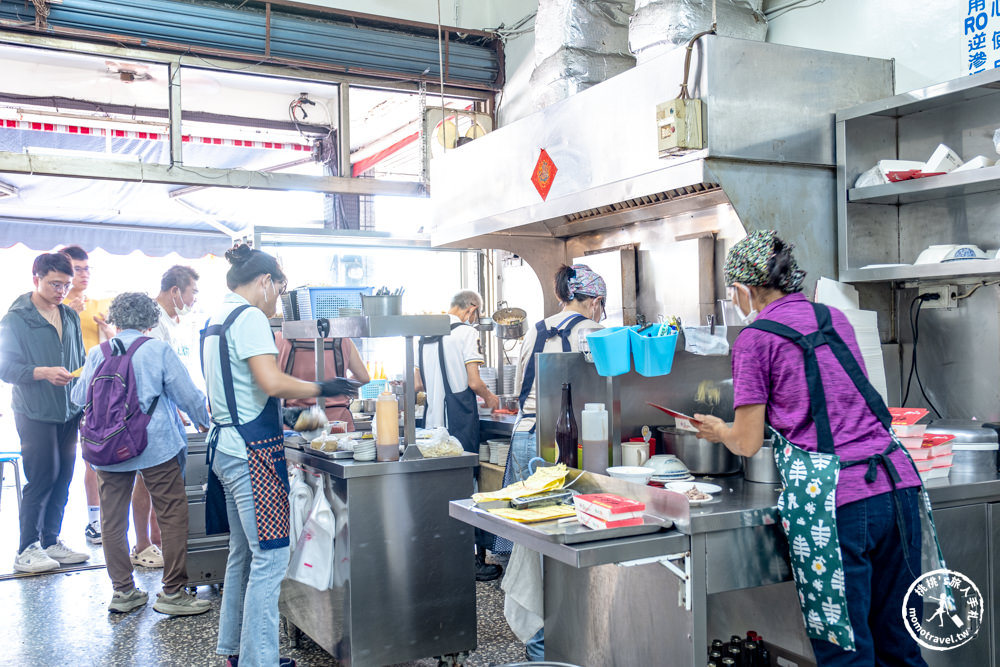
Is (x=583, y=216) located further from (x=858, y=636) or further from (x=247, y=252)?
(x=858, y=636)

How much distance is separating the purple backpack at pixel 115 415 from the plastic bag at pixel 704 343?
9.18ft

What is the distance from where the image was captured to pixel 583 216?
4.78 m

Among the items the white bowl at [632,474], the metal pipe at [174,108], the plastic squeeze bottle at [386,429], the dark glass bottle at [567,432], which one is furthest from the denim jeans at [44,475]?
the white bowl at [632,474]

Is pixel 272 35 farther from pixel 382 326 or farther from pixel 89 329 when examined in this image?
pixel 382 326

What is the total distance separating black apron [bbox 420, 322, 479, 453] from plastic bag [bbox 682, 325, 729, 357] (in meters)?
2.21

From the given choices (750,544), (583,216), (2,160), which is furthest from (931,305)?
(2,160)

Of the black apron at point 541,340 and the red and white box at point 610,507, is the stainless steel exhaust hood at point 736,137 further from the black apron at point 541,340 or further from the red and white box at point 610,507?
the red and white box at point 610,507

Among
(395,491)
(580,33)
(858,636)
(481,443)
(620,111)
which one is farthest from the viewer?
(481,443)

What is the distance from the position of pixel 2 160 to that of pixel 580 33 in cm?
367

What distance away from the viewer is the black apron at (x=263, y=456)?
10.1ft

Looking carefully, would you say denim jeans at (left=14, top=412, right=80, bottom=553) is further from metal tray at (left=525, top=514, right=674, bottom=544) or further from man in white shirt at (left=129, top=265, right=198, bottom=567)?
metal tray at (left=525, top=514, right=674, bottom=544)

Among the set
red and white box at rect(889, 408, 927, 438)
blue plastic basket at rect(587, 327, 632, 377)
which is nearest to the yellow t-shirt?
blue plastic basket at rect(587, 327, 632, 377)

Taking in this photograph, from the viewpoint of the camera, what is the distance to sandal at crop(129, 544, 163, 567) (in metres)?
4.98

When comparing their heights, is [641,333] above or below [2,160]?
below
